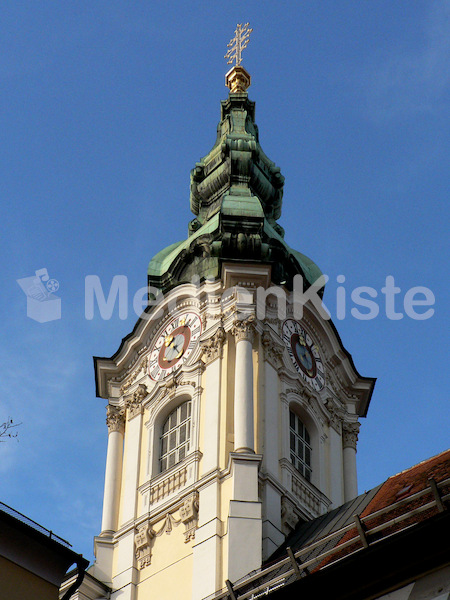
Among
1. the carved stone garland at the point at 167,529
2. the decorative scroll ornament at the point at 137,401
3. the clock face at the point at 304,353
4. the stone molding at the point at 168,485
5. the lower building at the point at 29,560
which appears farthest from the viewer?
the clock face at the point at 304,353

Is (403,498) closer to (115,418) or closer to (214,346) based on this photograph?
(214,346)

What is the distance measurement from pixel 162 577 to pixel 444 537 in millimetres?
13758

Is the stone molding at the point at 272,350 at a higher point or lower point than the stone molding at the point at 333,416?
higher

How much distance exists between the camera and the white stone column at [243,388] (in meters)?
28.5

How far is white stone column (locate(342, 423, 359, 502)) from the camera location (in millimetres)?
32281

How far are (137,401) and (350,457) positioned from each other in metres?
5.56

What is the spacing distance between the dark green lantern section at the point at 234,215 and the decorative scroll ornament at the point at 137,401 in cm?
290

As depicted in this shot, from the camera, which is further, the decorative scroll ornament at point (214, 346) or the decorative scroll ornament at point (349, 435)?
the decorative scroll ornament at point (349, 435)

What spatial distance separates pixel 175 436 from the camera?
30.7 m

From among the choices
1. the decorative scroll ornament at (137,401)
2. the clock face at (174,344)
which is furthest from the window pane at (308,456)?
the decorative scroll ornament at (137,401)

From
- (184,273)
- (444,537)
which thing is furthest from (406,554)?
(184,273)

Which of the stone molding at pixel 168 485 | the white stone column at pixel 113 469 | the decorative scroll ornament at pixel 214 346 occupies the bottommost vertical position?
the stone molding at pixel 168 485

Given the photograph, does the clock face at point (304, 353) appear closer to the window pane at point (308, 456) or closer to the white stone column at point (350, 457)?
the white stone column at point (350, 457)

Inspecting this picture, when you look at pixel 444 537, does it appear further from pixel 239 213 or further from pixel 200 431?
pixel 239 213
